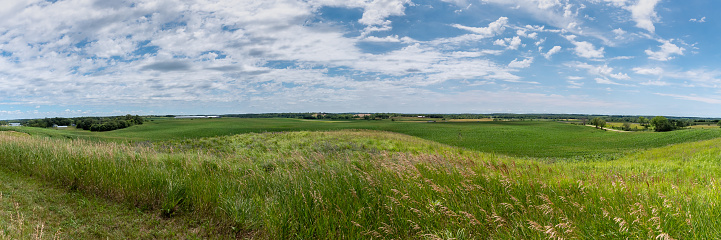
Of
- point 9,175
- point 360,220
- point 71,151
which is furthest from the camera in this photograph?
point 71,151

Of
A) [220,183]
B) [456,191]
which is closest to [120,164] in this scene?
[220,183]

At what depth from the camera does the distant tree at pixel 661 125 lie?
82369 millimetres

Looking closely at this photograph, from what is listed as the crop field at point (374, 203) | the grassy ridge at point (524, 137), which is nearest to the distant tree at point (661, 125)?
the grassy ridge at point (524, 137)

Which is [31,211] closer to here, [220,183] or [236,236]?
[220,183]

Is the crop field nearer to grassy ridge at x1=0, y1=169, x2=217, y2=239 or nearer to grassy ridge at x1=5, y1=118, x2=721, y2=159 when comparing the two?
grassy ridge at x1=0, y1=169, x2=217, y2=239

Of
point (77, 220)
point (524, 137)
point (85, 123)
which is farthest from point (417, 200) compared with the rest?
point (85, 123)

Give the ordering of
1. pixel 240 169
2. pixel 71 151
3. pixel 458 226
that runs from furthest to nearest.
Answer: pixel 71 151, pixel 240 169, pixel 458 226

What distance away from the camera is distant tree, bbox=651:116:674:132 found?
270 feet

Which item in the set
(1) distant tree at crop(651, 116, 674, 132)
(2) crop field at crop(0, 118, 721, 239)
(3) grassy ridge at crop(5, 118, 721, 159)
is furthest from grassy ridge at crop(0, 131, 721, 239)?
(1) distant tree at crop(651, 116, 674, 132)

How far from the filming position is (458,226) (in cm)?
421

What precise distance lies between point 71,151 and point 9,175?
1429 mm

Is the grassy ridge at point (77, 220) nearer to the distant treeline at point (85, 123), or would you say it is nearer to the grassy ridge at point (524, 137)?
the grassy ridge at point (524, 137)

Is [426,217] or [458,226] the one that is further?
[426,217]

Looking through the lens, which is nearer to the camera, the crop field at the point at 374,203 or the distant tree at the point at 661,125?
the crop field at the point at 374,203
